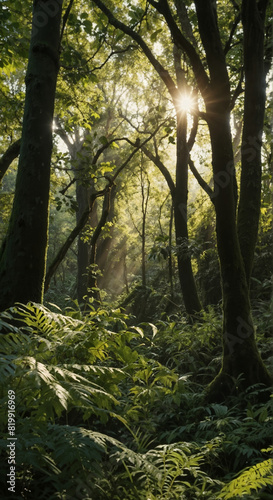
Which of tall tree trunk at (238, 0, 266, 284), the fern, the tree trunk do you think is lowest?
the fern

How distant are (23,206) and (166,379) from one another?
2284mm

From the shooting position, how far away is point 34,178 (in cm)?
430

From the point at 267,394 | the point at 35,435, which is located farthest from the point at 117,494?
the point at 267,394

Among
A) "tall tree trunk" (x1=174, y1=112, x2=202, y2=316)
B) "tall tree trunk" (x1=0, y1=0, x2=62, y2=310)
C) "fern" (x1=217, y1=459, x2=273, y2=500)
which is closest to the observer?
"fern" (x1=217, y1=459, x2=273, y2=500)

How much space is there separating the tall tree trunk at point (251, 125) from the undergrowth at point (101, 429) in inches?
80.9

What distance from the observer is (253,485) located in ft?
7.65

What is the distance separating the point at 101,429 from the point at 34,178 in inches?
116

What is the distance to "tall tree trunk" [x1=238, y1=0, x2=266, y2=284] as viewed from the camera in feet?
17.5

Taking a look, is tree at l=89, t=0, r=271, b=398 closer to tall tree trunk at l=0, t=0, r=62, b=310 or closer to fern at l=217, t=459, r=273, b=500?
tall tree trunk at l=0, t=0, r=62, b=310

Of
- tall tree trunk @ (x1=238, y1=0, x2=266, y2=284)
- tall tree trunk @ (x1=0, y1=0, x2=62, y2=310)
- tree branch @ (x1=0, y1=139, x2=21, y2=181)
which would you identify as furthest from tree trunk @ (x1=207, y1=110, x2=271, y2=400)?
tree branch @ (x1=0, y1=139, x2=21, y2=181)

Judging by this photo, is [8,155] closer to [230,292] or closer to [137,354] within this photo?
[230,292]

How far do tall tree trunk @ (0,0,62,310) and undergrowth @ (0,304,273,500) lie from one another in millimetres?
475

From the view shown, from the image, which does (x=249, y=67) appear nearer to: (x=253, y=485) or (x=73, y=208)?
(x=73, y=208)

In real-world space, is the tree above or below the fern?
above
